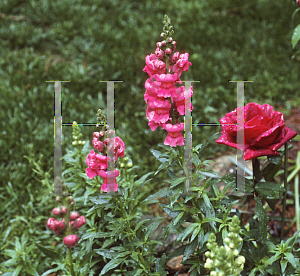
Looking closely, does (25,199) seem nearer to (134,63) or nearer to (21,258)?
(21,258)

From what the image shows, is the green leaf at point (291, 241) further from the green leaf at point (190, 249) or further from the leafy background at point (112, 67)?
the leafy background at point (112, 67)

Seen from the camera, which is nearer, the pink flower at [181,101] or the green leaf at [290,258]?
the pink flower at [181,101]

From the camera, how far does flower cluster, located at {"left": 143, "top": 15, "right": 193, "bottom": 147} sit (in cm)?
139

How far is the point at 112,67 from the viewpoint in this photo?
3.95m

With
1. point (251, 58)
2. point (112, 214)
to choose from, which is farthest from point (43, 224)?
point (251, 58)

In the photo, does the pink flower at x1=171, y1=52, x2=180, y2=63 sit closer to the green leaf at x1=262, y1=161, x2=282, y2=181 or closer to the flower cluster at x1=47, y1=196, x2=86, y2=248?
the flower cluster at x1=47, y1=196, x2=86, y2=248

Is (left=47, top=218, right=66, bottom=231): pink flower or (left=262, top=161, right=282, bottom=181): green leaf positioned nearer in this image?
(left=47, top=218, right=66, bottom=231): pink flower

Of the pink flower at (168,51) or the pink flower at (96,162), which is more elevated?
the pink flower at (168,51)

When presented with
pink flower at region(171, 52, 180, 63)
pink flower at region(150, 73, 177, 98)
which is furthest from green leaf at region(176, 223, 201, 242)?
pink flower at region(171, 52, 180, 63)

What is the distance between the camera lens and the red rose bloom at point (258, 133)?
1.62 metres

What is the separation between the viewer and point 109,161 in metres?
1.53

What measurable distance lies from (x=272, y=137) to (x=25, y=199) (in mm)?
1944

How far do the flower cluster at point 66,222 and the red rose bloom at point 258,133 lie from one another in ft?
2.33

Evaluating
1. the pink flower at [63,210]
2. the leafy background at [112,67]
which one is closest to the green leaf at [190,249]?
the pink flower at [63,210]
